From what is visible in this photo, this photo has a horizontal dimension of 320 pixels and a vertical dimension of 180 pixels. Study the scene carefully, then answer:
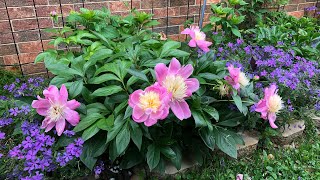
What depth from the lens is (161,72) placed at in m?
1.34

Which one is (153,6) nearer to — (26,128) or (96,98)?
(96,98)

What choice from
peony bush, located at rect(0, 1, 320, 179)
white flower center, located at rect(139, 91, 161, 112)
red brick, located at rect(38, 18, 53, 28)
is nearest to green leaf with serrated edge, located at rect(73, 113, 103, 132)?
peony bush, located at rect(0, 1, 320, 179)

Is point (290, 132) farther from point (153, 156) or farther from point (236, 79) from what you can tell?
point (153, 156)

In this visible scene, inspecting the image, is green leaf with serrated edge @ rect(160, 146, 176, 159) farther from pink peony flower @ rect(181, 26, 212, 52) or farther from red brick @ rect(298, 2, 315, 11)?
red brick @ rect(298, 2, 315, 11)

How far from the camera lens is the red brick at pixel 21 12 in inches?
95.1

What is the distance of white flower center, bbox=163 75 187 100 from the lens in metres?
1.33

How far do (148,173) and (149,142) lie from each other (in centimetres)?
21

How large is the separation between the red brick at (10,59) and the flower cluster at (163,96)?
5.62 feet

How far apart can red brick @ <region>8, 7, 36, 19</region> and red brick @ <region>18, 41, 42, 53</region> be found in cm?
23

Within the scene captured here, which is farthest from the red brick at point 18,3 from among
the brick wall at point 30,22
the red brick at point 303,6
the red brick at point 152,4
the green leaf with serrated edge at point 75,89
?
the red brick at point 303,6

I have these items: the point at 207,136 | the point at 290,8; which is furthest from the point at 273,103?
the point at 290,8

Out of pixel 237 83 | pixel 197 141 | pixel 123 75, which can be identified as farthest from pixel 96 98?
pixel 237 83

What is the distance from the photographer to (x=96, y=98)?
168cm

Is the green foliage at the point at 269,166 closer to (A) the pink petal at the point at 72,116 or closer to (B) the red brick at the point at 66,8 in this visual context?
(A) the pink petal at the point at 72,116
